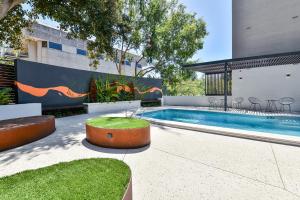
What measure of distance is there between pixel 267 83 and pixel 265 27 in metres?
4.67

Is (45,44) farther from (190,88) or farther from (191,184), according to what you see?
(190,88)

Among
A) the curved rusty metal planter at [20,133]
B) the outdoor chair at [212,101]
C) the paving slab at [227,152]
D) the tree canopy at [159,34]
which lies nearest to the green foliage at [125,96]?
the tree canopy at [159,34]

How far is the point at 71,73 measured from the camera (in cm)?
1033

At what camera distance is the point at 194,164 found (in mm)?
3648

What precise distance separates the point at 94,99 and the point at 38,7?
6114 millimetres

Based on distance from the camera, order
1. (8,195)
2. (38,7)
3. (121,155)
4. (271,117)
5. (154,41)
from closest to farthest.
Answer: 1. (8,195)
2. (121,155)
3. (38,7)
4. (271,117)
5. (154,41)

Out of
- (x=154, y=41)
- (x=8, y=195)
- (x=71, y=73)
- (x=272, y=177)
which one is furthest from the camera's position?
(x=154, y=41)

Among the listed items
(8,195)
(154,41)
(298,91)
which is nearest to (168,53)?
(154,41)

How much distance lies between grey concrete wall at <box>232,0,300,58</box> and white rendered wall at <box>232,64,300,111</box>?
168cm

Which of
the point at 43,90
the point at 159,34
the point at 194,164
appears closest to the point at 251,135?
the point at 194,164

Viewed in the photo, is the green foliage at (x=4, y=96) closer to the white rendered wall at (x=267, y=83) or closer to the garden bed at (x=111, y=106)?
the garden bed at (x=111, y=106)

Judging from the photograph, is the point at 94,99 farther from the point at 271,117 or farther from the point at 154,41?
the point at 271,117

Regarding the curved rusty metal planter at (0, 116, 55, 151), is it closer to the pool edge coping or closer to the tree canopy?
the pool edge coping

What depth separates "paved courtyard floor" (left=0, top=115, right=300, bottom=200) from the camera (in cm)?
265
